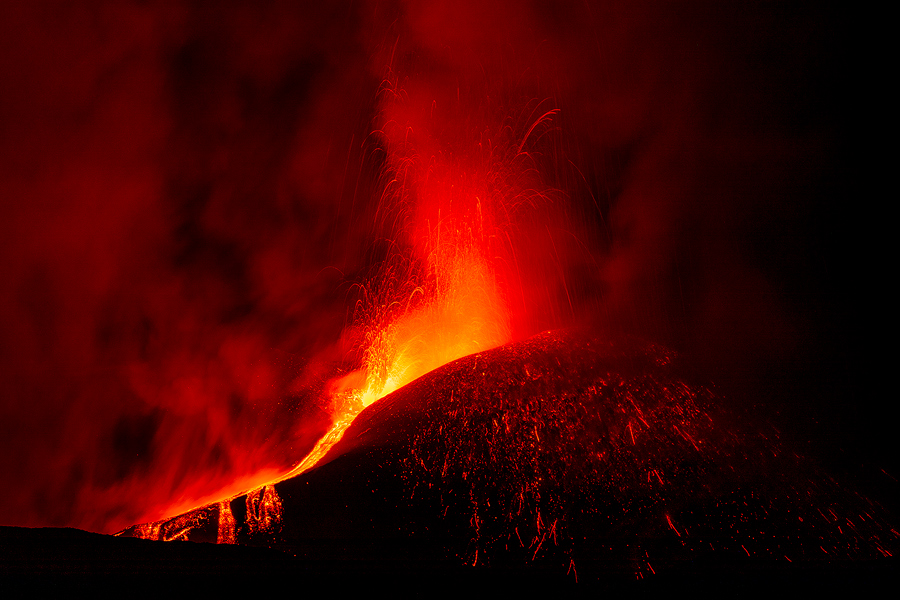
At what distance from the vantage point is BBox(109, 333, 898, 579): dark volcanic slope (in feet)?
21.7

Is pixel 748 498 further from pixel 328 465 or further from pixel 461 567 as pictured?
pixel 328 465

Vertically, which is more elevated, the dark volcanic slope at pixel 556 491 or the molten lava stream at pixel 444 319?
the molten lava stream at pixel 444 319

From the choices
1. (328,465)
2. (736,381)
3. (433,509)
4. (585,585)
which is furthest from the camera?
(736,381)

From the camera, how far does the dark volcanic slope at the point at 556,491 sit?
6621 mm

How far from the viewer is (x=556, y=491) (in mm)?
8102

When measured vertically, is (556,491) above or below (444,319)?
below

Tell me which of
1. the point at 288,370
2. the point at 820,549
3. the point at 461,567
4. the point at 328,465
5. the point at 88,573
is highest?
the point at 288,370

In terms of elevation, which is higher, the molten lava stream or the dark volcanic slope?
the molten lava stream

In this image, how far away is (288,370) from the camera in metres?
17.8

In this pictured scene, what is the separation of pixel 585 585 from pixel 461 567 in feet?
5.04

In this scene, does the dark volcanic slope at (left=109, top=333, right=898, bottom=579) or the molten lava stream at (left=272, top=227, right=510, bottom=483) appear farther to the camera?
the molten lava stream at (left=272, top=227, right=510, bottom=483)

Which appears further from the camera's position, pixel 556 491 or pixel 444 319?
pixel 444 319

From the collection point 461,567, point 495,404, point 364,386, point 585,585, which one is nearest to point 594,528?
point 585,585

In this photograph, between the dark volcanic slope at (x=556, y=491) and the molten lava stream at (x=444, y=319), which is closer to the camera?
the dark volcanic slope at (x=556, y=491)
